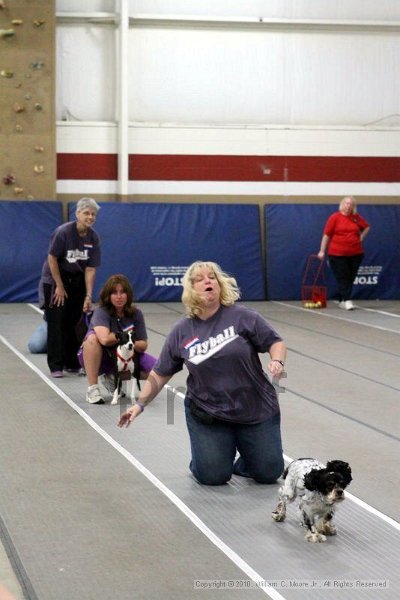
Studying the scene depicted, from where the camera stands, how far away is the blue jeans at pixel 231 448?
6.59m

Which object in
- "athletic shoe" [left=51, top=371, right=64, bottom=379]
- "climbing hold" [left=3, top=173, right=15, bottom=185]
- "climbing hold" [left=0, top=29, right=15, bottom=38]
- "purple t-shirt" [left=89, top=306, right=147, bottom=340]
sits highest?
"climbing hold" [left=0, top=29, right=15, bottom=38]

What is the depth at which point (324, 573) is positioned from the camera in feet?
17.2

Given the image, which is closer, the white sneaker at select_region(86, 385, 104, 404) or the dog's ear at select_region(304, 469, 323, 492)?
the dog's ear at select_region(304, 469, 323, 492)

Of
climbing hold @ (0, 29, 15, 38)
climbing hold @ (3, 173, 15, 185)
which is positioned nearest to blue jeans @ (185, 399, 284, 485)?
climbing hold @ (3, 173, 15, 185)

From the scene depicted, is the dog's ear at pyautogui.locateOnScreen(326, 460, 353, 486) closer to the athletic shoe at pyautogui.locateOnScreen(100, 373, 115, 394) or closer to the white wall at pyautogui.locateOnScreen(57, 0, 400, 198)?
the athletic shoe at pyautogui.locateOnScreen(100, 373, 115, 394)

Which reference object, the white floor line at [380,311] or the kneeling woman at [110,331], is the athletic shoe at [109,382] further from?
the white floor line at [380,311]

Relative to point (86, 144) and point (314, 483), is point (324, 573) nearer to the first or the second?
point (314, 483)

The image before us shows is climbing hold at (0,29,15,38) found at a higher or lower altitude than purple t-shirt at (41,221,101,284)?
higher

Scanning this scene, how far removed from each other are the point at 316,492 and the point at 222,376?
1158 millimetres

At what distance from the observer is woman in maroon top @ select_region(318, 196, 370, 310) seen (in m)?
16.5

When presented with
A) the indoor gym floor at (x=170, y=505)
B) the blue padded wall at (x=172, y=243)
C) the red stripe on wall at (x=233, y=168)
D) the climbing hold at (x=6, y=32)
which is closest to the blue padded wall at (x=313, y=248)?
the blue padded wall at (x=172, y=243)

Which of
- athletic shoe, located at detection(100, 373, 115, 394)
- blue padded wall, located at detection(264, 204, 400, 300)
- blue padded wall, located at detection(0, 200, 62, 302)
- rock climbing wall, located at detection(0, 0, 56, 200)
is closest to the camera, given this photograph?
athletic shoe, located at detection(100, 373, 115, 394)

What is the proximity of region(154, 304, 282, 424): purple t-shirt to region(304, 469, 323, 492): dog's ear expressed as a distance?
0.99 meters

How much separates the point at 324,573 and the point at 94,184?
12957 millimetres
